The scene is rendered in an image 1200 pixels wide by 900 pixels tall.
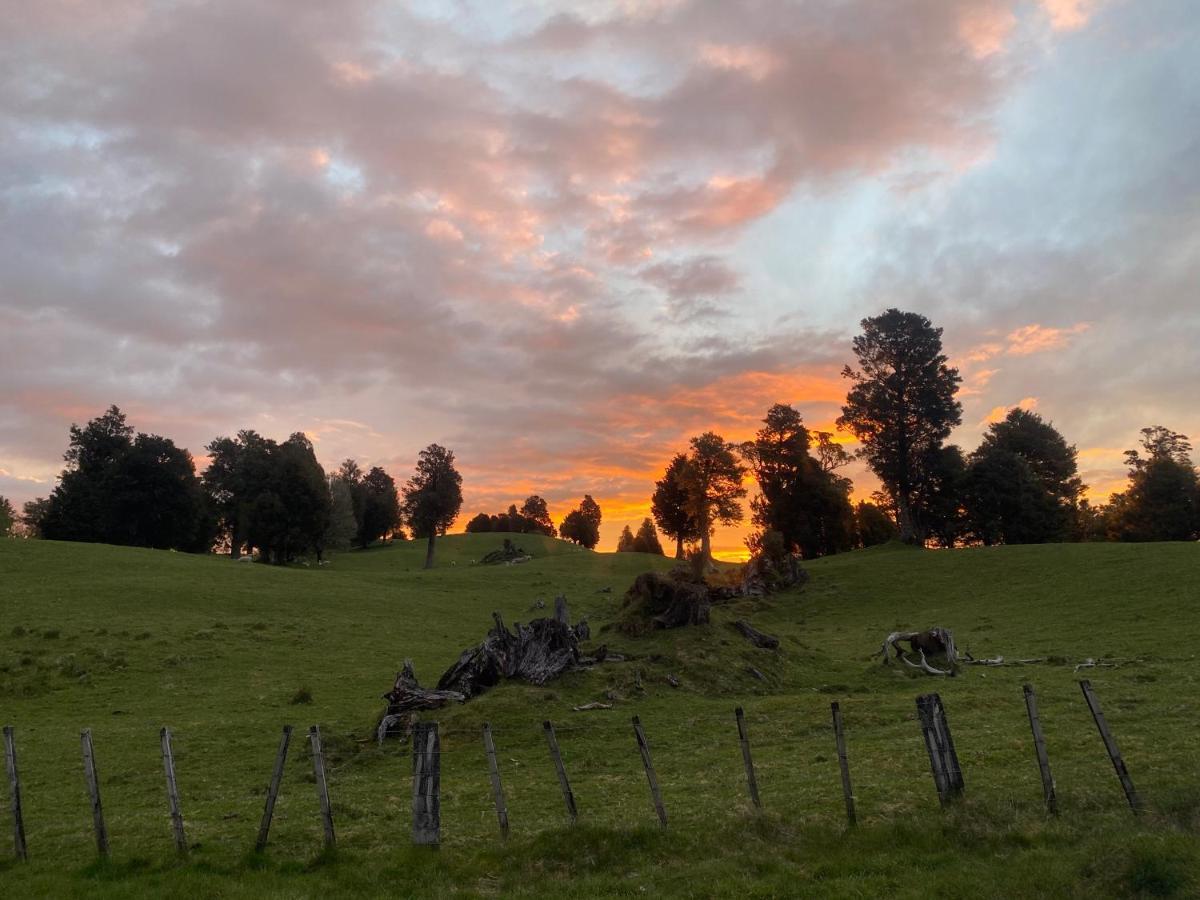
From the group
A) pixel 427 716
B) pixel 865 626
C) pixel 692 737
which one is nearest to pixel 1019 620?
pixel 865 626

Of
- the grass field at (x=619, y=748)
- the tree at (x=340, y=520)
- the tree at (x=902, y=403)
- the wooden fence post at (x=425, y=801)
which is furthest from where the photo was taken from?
the tree at (x=340, y=520)

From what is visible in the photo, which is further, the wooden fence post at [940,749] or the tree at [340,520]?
the tree at [340,520]

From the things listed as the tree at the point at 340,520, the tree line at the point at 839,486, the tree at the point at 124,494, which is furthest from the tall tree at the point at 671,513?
the tree at the point at 124,494

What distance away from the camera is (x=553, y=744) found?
14.7 meters

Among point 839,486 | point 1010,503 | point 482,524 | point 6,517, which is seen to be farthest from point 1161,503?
point 6,517

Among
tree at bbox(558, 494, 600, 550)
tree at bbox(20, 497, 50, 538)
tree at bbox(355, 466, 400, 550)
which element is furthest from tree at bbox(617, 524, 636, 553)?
tree at bbox(20, 497, 50, 538)

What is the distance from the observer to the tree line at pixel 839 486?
85.9 m

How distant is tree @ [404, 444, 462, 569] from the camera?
368 ft

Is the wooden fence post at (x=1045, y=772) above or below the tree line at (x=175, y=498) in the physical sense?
below

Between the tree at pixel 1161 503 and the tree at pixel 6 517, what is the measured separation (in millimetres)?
176763

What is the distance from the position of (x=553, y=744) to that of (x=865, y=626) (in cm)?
4302

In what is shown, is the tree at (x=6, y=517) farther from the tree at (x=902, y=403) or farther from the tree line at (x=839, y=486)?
the tree at (x=902, y=403)

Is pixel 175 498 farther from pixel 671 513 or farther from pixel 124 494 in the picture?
pixel 671 513

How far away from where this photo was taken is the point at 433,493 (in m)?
112
